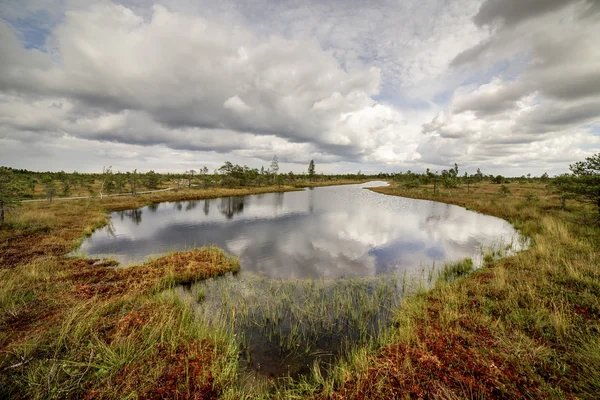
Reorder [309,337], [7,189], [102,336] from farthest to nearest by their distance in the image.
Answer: [7,189]
[309,337]
[102,336]

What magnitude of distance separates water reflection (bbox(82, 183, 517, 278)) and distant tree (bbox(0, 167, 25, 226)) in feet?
23.3

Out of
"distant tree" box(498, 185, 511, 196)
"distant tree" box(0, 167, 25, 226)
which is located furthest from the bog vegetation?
"distant tree" box(498, 185, 511, 196)

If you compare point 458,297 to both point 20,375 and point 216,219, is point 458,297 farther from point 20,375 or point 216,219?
point 216,219

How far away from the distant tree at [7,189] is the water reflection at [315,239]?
7110 mm

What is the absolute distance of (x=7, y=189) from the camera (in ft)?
67.1

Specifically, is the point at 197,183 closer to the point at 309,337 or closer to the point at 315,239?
the point at 315,239

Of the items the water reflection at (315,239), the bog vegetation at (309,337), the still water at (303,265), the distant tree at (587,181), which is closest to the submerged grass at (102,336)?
the bog vegetation at (309,337)

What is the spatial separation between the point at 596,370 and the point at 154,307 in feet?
47.4

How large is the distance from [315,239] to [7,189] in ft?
99.4

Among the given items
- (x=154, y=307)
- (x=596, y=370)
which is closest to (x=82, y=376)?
(x=154, y=307)

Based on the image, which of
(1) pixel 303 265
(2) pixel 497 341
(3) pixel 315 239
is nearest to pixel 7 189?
(1) pixel 303 265

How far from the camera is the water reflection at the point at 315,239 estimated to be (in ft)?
58.3

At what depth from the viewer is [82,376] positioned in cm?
564

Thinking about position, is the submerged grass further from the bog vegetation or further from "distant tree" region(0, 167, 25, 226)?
"distant tree" region(0, 167, 25, 226)
